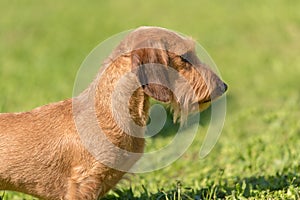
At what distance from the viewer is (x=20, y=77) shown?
1322 cm

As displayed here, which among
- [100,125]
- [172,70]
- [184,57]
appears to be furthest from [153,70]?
[100,125]

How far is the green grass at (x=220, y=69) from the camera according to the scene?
660cm

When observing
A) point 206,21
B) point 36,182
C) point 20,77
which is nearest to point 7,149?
point 36,182

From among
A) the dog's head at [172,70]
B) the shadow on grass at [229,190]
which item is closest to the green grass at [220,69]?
the shadow on grass at [229,190]

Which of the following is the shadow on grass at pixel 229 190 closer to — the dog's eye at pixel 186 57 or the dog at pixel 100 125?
the dog at pixel 100 125

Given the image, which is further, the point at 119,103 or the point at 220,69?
the point at 220,69

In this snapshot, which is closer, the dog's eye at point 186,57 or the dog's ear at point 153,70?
the dog's ear at point 153,70

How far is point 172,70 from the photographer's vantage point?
205 inches

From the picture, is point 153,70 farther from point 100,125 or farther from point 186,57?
point 100,125

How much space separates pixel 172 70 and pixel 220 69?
826 centimetres

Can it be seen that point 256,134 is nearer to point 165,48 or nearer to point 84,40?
point 165,48

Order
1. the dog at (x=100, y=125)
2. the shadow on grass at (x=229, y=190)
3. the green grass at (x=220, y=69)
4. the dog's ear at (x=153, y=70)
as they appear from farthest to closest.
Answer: the green grass at (x=220, y=69) → the shadow on grass at (x=229, y=190) → the dog at (x=100, y=125) → the dog's ear at (x=153, y=70)

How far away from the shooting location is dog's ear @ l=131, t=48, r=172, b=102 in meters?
5.04

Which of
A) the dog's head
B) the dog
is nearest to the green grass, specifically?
the dog
